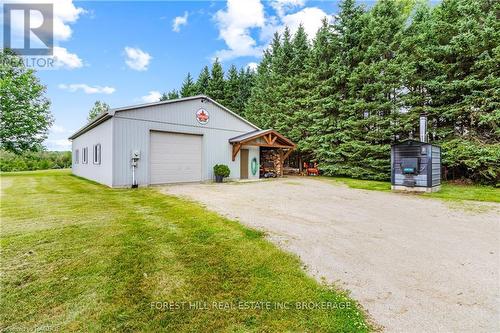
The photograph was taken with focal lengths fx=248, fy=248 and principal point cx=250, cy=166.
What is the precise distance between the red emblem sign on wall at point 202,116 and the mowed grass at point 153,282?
28.1 feet

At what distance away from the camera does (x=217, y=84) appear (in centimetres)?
2841

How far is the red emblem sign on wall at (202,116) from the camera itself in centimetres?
1240

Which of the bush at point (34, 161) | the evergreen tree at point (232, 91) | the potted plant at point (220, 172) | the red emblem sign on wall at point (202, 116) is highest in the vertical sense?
the evergreen tree at point (232, 91)

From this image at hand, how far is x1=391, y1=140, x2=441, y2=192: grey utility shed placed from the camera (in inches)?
363

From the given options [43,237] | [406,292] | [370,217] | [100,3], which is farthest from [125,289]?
[100,3]

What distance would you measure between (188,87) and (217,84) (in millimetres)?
5318

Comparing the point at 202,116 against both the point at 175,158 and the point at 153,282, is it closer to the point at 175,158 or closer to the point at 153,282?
the point at 175,158

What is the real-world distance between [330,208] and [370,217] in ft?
3.74

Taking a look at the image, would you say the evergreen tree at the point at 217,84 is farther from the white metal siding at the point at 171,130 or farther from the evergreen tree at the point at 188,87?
the white metal siding at the point at 171,130

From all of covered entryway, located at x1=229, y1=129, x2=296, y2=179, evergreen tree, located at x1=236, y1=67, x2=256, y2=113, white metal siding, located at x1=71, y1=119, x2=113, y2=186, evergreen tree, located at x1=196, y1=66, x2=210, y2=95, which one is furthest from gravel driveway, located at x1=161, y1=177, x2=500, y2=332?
evergreen tree, located at x1=196, y1=66, x2=210, y2=95

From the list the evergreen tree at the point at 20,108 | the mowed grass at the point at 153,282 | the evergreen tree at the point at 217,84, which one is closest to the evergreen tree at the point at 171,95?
the evergreen tree at the point at 217,84

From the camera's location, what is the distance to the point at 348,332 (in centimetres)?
189

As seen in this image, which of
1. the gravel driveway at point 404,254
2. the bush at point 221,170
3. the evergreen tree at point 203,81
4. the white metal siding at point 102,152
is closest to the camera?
the gravel driveway at point 404,254

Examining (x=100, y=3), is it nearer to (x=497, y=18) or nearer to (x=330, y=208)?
(x=330, y=208)
